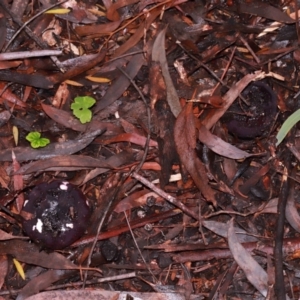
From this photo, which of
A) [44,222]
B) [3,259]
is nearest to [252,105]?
[44,222]

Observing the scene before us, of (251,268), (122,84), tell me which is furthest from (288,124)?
(122,84)

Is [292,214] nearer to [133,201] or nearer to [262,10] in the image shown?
[133,201]

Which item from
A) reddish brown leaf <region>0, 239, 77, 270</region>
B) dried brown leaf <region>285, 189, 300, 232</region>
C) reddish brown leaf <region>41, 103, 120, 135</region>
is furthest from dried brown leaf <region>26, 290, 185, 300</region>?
reddish brown leaf <region>41, 103, 120, 135</region>

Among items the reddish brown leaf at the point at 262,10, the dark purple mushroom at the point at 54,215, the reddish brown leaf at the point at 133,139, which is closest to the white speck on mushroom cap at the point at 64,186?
the dark purple mushroom at the point at 54,215

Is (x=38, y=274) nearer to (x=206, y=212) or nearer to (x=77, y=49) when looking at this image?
(x=206, y=212)

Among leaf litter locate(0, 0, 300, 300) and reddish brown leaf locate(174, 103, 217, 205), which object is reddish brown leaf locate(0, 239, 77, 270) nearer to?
leaf litter locate(0, 0, 300, 300)

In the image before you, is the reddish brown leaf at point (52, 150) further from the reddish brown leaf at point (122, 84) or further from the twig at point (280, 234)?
the twig at point (280, 234)
